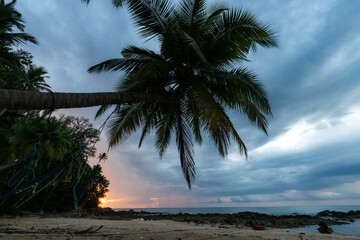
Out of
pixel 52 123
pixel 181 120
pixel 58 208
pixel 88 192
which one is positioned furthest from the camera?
pixel 88 192

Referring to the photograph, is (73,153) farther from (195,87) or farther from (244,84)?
(244,84)

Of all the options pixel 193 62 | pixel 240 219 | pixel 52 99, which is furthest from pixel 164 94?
pixel 240 219

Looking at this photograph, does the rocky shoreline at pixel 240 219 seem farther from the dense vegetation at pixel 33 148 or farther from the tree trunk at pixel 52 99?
the tree trunk at pixel 52 99

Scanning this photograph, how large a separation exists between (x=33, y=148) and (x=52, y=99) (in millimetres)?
943

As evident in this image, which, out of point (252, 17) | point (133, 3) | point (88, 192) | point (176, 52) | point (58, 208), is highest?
point (133, 3)

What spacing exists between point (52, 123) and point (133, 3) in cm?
430

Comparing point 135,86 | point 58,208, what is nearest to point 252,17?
point 135,86

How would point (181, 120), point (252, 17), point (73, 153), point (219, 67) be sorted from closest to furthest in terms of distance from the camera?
1. point (73, 153)
2. point (252, 17)
3. point (219, 67)
4. point (181, 120)

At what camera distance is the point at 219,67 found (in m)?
7.09

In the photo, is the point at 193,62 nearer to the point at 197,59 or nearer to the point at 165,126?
the point at 197,59

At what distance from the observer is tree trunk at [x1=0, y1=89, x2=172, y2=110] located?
141 inches

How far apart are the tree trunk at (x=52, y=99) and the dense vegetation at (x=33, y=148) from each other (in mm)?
269

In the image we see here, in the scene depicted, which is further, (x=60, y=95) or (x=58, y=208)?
(x=58, y=208)

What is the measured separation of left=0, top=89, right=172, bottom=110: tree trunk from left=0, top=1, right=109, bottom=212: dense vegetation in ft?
0.88
